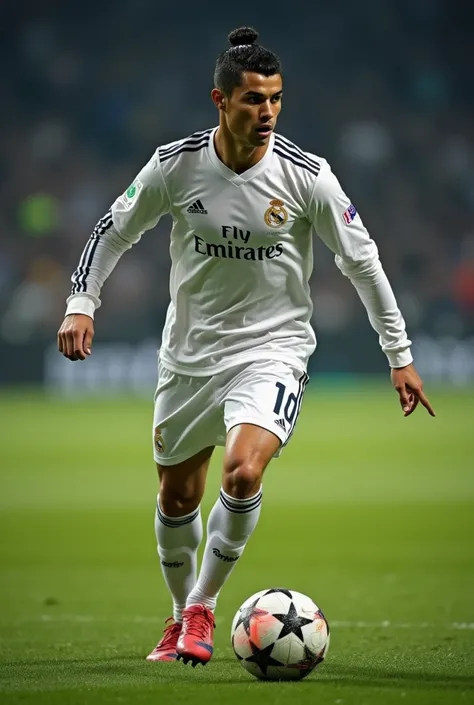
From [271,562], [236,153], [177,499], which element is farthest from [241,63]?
[271,562]

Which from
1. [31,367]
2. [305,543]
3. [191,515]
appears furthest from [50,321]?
[191,515]

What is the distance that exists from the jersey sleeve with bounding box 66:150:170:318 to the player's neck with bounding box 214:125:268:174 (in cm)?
27

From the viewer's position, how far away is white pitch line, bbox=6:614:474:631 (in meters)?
6.11

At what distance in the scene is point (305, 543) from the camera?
31.1 ft

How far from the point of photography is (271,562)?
8.63 metres

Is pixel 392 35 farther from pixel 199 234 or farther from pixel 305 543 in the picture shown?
pixel 199 234

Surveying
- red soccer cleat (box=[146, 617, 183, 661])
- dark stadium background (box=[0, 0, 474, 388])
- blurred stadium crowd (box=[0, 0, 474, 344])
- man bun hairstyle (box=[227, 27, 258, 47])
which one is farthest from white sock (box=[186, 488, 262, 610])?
blurred stadium crowd (box=[0, 0, 474, 344])

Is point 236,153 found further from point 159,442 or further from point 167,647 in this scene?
point 167,647

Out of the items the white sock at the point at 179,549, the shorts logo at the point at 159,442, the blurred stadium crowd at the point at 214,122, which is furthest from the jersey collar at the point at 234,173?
the blurred stadium crowd at the point at 214,122

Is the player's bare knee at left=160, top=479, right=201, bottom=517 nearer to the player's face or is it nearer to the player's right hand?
the player's right hand

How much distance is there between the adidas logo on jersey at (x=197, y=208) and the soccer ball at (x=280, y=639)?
5.12 ft

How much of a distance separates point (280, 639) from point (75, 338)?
1.42 metres

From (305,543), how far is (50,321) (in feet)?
49.8

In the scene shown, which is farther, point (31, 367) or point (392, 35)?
point (392, 35)
